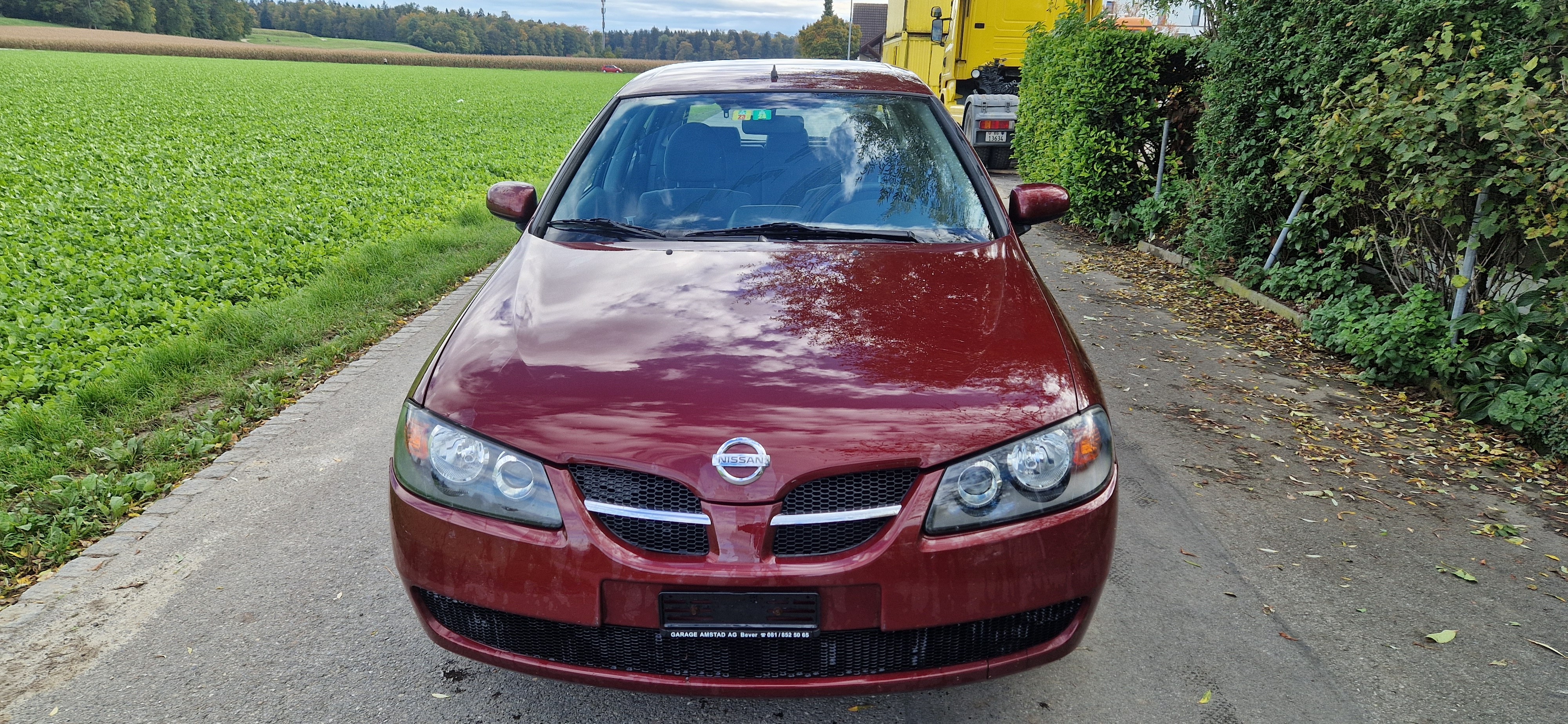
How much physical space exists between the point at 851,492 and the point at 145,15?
115 m

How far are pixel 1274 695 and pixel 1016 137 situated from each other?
1103cm

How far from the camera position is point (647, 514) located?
2002 mm

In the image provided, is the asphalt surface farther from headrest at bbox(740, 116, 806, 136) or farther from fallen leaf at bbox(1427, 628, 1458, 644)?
headrest at bbox(740, 116, 806, 136)

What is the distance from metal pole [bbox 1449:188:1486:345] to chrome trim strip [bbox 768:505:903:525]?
162 inches

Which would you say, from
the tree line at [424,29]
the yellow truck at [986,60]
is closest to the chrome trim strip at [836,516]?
the yellow truck at [986,60]

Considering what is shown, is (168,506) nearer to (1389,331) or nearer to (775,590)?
(775,590)

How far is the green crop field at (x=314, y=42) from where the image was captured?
109812 millimetres

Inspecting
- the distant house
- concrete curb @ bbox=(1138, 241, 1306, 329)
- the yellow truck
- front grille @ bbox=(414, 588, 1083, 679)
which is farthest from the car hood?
the distant house

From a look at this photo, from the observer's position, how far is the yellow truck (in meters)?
15.2

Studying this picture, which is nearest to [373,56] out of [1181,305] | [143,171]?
[143,171]

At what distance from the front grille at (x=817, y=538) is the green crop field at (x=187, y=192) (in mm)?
4542

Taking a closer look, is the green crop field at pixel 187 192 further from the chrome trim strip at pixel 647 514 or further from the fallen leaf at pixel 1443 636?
the fallen leaf at pixel 1443 636

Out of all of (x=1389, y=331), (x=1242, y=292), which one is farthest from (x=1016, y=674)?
(x=1242, y=292)

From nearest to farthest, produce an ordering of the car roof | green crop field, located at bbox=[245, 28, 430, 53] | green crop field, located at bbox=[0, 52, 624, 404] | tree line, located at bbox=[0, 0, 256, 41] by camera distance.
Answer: the car roof < green crop field, located at bbox=[0, 52, 624, 404] < tree line, located at bbox=[0, 0, 256, 41] < green crop field, located at bbox=[245, 28, 430, 53]
